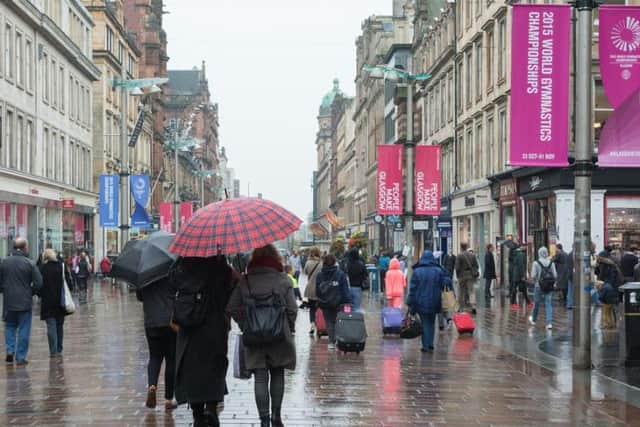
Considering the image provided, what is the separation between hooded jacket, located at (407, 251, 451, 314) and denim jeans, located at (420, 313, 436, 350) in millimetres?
109

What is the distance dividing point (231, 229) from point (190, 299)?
73 centimetres

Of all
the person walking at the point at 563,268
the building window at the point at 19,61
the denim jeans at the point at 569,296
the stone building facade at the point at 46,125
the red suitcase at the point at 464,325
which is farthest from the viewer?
the building window at the point at 19,61

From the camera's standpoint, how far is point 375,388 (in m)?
11.9

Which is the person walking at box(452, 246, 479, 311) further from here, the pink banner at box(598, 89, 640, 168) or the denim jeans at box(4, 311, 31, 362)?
the denim jeans at box(4, 311, 31, 362)

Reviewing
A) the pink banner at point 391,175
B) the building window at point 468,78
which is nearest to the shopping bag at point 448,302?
the pink banner at point 391,175

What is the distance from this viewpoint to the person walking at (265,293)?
819 centimetres

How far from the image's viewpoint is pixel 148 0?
89062mm

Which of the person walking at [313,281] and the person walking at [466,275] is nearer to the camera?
the person walking at [313,281]

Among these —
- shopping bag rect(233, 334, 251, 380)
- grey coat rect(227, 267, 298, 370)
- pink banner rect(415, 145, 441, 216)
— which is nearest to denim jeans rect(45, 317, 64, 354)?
shopping bag rect(233, 334, 251, 380)

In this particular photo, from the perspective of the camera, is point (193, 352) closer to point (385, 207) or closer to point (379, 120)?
point (385, 207)

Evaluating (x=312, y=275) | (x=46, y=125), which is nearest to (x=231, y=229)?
(x=312, y=275)

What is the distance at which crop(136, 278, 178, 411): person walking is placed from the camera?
10.0 m

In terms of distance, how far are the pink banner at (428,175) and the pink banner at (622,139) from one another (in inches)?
587

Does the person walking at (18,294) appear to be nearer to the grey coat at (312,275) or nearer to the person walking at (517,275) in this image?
the grey coat at (312,275)
